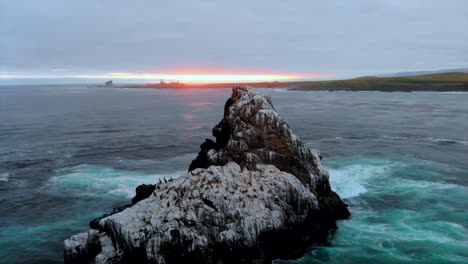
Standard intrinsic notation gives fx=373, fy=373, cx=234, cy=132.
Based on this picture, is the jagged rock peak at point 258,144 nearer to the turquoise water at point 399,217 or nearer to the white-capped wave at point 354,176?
the turquoise water at point 399,217

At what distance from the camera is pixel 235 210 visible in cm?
2555

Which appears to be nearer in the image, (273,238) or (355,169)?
(273,238)

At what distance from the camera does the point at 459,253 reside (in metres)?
27.3

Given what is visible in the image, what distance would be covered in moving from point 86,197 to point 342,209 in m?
26.3

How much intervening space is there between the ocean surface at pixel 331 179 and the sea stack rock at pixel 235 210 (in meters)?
2.83

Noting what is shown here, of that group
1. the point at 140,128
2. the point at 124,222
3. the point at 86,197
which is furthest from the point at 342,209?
the point at 140,128

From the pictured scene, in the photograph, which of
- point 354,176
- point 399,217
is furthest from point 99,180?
point 399,217

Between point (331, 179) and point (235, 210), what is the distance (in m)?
21.7

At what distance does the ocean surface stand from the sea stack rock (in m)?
2.83

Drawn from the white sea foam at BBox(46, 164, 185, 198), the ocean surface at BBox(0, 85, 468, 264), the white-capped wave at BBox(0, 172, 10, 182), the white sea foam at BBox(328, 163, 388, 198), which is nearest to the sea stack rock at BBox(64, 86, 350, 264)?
the ocean surface at BBox(0, 85, 468, 264)

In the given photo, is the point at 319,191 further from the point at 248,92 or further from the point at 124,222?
the point at 124,222

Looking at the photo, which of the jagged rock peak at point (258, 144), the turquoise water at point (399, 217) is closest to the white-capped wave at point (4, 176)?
the jagged rock peak at point (258, 144)

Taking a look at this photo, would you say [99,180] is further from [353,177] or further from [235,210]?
[353,177]

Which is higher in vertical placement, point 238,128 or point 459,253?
point 238,128
